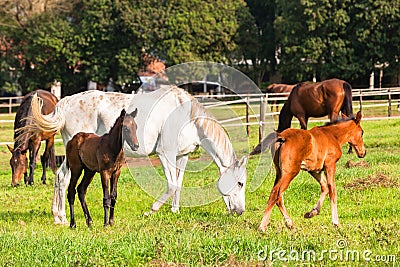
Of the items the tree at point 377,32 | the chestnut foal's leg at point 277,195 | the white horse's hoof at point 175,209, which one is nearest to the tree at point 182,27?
the tree at point 377,32

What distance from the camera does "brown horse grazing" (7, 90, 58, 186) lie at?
42.2ft

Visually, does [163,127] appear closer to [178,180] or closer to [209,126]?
[209,126]

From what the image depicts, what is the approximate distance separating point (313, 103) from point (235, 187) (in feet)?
27.2

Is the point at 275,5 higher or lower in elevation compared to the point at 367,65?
higher

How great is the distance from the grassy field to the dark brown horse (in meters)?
4.63

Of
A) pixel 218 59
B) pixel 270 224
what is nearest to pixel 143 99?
pixel 270 224

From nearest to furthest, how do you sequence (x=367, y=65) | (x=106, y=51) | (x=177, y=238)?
1. (x=177, y=238)
2. (x=367, y=65)
3. (x=106, y=51)

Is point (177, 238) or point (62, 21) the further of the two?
point (62, 21)

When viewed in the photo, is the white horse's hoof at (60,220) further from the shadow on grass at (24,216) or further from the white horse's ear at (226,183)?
the white horse's ear at (226,183)

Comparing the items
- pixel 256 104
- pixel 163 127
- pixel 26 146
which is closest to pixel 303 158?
pixel 163 127

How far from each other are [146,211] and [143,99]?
5.12 feet

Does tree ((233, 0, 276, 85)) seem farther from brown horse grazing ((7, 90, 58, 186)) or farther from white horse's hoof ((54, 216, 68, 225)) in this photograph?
white horse's hoof ((54, 216, 68, 225))

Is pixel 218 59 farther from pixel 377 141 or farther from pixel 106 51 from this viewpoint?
pixel 377 141

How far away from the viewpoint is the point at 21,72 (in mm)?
45000
